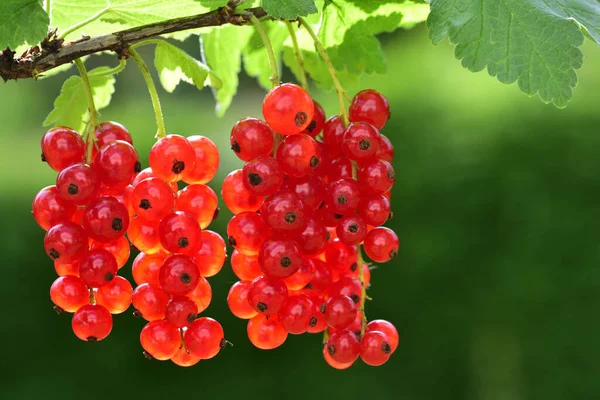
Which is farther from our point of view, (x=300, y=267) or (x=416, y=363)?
(x=416, y=363)

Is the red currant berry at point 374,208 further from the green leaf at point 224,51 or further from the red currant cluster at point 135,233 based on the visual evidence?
the green leaf at point 224,51

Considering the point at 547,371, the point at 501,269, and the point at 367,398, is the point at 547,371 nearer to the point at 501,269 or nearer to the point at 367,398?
the point at 501,269

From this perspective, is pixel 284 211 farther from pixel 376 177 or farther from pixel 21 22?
pixel 21 22

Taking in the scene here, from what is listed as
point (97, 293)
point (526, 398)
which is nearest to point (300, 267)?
point (97, 293)

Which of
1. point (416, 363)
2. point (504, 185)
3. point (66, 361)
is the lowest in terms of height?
point (66, 361)

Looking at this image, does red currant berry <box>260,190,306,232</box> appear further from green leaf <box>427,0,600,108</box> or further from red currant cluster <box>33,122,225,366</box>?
green leaf <box>427,0,600,108</box>

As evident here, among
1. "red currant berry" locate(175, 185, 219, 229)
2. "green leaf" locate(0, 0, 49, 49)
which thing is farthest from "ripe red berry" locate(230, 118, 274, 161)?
"green leaf" locate(0, 0, 49, 49)
